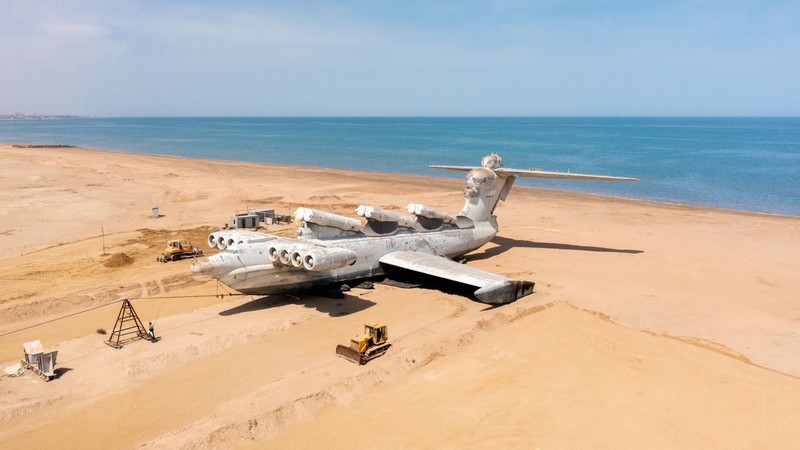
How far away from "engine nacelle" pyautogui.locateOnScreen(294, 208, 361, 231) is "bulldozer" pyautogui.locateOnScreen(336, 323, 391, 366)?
5.58 meters

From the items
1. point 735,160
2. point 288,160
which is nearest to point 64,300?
point 288,160

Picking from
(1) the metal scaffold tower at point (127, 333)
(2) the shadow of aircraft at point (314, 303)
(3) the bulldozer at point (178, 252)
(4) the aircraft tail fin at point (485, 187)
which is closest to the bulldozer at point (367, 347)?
(2) the shadow of aircraft at point (314, 303)

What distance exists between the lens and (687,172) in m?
63.4

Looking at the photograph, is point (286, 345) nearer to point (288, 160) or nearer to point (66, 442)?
point (66, 442)

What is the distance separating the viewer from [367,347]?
13.3m

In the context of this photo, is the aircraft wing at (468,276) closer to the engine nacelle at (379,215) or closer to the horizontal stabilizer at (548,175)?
the engine nacelle at (379,215)

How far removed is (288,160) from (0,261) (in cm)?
5786

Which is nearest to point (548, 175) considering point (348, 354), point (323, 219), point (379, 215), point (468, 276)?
point (468, 276)

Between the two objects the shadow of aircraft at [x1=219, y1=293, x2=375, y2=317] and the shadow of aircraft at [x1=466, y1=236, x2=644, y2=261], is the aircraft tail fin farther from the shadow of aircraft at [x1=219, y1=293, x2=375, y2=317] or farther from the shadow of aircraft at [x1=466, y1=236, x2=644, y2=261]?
the shadow of aircraft at [x1=219, y1=293, x2=375, y2=317]

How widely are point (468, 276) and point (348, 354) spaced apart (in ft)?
21.8

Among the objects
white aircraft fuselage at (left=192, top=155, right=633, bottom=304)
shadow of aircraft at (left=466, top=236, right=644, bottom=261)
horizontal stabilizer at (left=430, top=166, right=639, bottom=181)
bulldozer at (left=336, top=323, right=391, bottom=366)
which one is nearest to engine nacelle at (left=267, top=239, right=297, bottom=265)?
white aircraft fuselage at (left=192, top=155, right=633, bottom=304)

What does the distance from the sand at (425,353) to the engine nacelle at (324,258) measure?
1.92 m

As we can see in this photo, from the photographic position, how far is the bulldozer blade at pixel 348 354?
12.9m

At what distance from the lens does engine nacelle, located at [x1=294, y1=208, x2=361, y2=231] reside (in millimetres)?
17922
